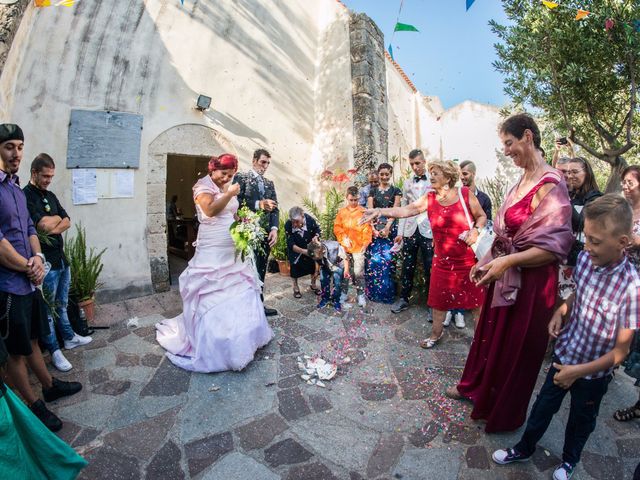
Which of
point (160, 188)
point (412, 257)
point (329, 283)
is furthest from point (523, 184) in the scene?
point (160, 188)

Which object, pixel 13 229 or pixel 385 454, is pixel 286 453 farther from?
pixel 13 229

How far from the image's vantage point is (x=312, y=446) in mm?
2602

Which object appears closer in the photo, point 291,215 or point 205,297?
point 205,297

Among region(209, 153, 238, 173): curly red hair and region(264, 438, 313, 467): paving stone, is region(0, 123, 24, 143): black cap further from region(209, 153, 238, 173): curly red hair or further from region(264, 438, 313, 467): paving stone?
region(264, 438, 313, 467): paving stone

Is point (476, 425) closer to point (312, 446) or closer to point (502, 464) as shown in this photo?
point (502, 464)

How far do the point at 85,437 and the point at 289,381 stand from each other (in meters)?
1.62

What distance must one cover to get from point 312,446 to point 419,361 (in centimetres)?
159

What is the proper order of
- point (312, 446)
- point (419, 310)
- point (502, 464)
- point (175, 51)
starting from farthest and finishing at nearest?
point (175, 51) → point (419, 310) → point (312, 446) → point (502, 464)

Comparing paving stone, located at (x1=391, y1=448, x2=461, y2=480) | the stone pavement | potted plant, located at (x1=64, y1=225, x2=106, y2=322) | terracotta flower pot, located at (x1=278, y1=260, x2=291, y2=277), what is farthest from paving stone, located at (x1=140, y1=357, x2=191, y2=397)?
terracotta flower pot, located at (x1=278, y1=260, x2=291, y2=277)

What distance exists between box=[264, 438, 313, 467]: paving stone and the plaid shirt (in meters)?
1.78

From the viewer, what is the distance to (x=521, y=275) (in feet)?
8.11

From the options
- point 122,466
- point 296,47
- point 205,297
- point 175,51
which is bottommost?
point 122,466

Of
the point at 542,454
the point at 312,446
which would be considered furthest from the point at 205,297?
the point at 542,454

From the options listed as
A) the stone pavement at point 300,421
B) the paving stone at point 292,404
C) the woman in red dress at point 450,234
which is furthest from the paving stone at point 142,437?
the woman in red dress at point 450,234
